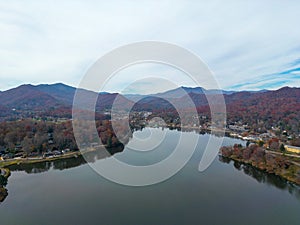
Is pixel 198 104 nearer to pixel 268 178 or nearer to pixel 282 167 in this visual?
pixel 282 167

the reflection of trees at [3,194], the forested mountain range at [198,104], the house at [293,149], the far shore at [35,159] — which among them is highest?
the forested mountain range at [198,104]

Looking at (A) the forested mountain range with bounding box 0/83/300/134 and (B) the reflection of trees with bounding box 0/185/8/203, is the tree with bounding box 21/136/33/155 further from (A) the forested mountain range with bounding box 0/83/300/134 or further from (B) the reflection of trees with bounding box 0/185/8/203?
(A) the forested mountain range with bounding box 0/83/300/134

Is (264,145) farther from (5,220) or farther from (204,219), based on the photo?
(5,220)

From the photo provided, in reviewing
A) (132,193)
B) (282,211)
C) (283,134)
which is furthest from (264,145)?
(132,193)

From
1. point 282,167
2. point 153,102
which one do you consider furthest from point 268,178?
point 153,102

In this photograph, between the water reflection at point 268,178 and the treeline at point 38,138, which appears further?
the treeline at point 38,138

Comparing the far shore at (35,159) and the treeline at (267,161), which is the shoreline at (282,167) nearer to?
the treeline at (267,161)

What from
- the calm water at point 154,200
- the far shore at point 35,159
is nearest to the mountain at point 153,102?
the calm water at point 154,200
